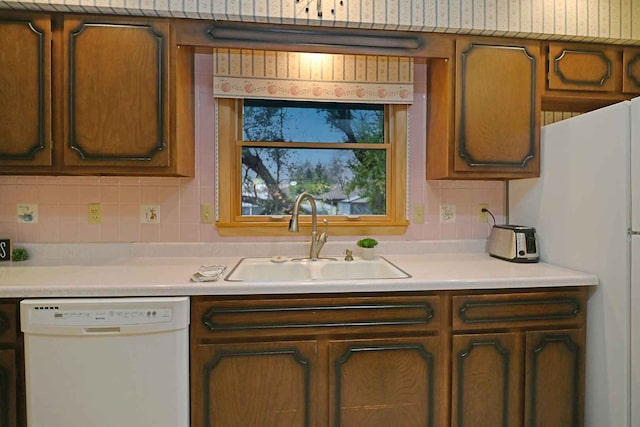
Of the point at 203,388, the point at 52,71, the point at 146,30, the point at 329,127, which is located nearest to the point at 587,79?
the point at 329,127

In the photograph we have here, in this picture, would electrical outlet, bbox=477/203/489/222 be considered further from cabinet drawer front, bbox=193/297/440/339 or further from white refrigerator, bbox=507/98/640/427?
cabinet drawer front, bbox=193/297/440/339

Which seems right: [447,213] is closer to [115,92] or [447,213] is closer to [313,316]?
[313,316]

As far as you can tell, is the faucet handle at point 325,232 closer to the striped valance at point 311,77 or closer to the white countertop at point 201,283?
the white countertop at point 201,283

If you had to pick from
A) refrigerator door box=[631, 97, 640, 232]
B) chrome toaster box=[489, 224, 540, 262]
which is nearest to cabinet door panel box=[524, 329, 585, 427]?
chrome toaster box=[489, 224, 540, 262]

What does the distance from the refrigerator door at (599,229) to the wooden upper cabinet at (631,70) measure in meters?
0.53

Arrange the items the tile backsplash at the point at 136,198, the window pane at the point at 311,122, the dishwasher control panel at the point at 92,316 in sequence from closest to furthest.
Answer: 1. the dishwasher control panel at the point at 92,316
2. the tile backsplash at the point at 136,198
3. the window pane at the point at 311,122

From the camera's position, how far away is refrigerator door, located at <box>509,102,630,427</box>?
4.82 ft

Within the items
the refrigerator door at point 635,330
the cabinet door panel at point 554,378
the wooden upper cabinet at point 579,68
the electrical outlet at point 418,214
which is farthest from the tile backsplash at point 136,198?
the refrigerator door at point 635,330

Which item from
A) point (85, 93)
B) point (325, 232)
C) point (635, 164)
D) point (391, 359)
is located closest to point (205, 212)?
point (325, 232)

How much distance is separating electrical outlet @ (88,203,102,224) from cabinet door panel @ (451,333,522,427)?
196 cm

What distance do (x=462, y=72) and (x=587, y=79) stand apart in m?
0.70

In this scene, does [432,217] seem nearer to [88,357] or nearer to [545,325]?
[545,325]

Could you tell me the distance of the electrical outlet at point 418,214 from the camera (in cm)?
218

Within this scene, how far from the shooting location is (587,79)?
74.2 inches
